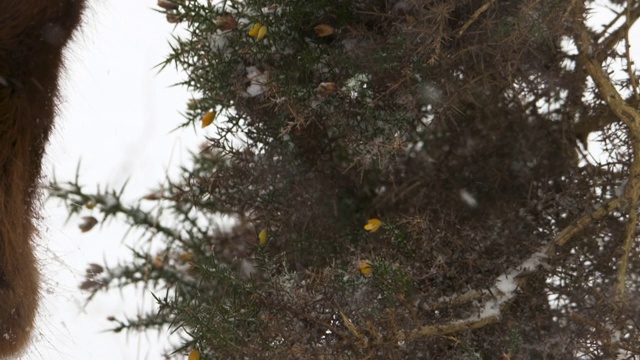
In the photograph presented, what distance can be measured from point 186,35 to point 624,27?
665 mm

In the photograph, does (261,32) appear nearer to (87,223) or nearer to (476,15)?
(476,15)

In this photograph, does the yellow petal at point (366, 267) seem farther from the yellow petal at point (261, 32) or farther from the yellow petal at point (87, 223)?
the yellow petal at point (87, 223)

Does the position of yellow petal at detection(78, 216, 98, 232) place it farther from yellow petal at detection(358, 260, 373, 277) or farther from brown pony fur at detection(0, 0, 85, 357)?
yellow petal at detection(358, 260, 373, 277)

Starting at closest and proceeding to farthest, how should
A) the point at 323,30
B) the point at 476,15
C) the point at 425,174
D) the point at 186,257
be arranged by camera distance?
the point at 476,15
the point at 323,30
the point at 425,174
the point at 186,257

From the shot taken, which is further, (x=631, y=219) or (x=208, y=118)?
(x=208, y=118)

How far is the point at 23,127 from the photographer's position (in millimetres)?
1141

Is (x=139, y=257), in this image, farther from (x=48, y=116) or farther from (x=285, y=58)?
(x=285, y=58)

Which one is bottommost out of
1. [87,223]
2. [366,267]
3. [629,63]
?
[366,267]

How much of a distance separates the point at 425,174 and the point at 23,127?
0.64m

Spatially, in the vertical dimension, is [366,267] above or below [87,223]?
below

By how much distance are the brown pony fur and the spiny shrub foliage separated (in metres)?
0.18

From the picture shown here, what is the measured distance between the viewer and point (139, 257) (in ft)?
4.84

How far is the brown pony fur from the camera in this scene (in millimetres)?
1115

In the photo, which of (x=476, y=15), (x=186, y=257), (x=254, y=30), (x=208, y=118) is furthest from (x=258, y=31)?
(x=186, y=257)
